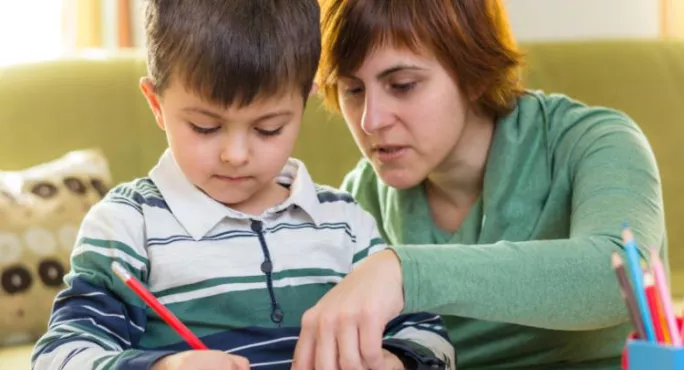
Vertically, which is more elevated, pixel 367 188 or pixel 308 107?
pixel 308 107

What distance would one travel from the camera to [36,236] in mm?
1835

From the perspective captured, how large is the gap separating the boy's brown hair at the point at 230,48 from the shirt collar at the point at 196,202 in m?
0.09

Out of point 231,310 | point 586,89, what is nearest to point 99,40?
point 586,89

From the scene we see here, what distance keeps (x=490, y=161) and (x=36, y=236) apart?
0.80 m

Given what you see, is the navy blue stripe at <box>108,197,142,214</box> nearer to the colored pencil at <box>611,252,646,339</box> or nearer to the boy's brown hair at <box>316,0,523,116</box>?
the boy's brown hair at <box>316,0,523,116</box>

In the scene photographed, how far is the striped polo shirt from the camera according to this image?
3.50 ft

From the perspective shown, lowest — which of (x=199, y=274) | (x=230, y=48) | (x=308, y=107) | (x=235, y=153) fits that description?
(x=199, y=274)

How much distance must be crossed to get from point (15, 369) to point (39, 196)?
13.5 inches

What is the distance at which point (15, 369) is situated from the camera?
5.41 ft

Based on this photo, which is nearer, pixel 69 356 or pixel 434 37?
pixel 69 356

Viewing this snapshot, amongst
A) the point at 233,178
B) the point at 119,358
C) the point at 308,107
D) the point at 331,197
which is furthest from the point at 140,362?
the point at 308,107

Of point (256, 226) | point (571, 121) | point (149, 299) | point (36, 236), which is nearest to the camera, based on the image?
point (149, 299)

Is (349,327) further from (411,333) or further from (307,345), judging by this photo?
(411,333)

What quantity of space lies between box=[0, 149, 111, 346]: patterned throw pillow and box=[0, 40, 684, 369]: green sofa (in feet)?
0.20
